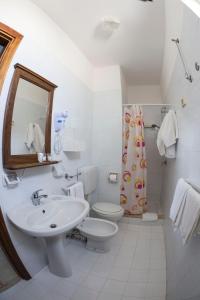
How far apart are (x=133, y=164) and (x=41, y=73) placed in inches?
75.8

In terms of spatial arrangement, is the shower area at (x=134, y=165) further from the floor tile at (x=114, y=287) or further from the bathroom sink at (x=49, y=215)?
the bathroom sink at (x=49, y=215)

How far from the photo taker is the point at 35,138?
5.39 feet

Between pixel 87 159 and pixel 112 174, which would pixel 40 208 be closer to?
pixel 87 159

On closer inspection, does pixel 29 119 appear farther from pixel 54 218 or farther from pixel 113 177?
pixel 113 177

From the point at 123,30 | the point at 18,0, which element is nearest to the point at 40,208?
the point at 18,0

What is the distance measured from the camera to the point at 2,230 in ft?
4.19

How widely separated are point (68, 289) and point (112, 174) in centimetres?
163

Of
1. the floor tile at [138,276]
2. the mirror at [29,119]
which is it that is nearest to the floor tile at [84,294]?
the floor tile at [138,276]

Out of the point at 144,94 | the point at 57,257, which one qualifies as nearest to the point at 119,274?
the point at 57,257

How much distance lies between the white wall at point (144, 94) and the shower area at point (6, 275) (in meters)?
3.28

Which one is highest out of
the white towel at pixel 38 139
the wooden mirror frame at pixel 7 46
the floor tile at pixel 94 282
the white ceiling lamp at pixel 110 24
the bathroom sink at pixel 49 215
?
the white ceiling lamp at pixel 110 24

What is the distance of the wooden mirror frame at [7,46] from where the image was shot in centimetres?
124

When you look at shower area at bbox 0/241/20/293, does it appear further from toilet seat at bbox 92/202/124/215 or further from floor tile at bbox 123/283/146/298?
toilet seat at bbox 92/202/124/215

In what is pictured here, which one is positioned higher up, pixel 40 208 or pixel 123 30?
pixel 123 30
